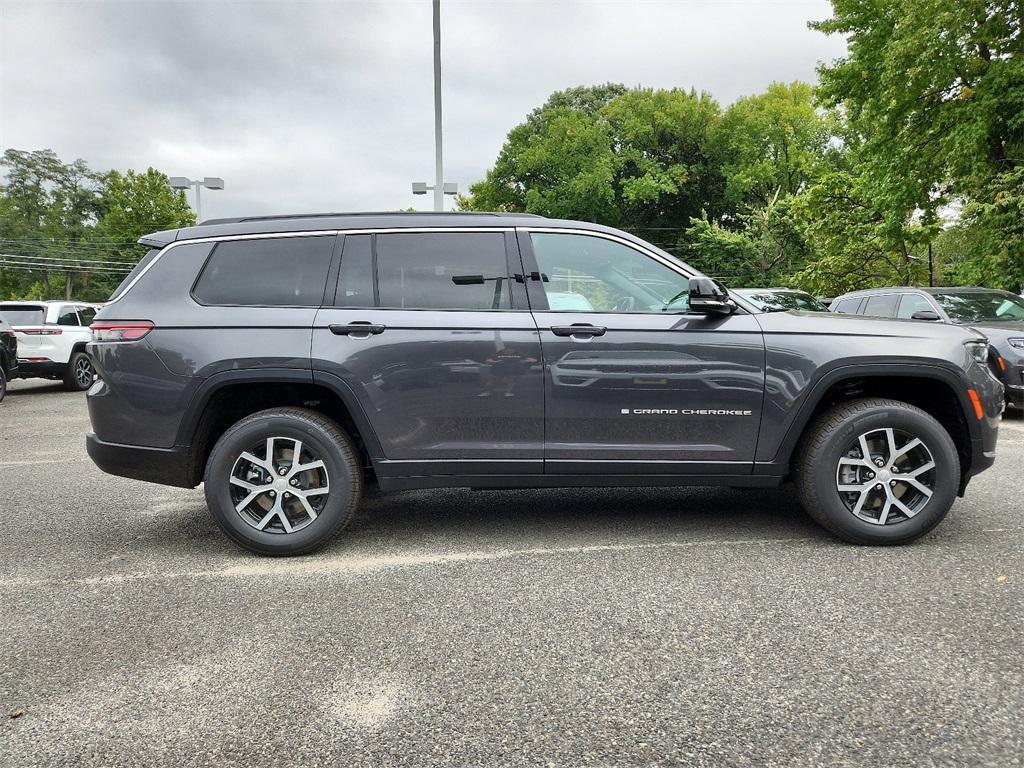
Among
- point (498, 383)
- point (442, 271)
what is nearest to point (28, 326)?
point (442, 271)

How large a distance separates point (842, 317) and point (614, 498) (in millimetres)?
1924

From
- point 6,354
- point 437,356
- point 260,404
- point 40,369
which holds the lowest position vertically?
point 40,369

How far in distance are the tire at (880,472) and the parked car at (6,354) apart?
13.0 m

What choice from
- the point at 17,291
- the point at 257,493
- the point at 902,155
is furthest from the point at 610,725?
the point at 17,291

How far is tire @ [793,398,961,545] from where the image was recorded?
12.3ft

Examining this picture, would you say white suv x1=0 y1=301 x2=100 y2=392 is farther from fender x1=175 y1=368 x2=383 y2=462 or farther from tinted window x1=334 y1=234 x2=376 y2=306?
tinted window x1=334 y1=234 x2=376 y2=306

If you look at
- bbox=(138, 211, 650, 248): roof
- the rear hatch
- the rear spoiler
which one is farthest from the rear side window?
the rear hatch

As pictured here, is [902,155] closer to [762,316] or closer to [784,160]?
[762,316]

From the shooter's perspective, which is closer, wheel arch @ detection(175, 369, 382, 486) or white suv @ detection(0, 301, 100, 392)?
wheel arch @ detection(175, 369, 382, 486)

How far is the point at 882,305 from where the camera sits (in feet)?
34.9

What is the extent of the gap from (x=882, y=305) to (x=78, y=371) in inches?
577

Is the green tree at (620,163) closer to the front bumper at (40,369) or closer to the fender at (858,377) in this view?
the front bumper at (40,369)

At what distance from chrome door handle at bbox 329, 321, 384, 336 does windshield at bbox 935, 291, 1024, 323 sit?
8.21m

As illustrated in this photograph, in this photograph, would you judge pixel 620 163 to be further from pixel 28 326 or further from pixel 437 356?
pixel 437 356
